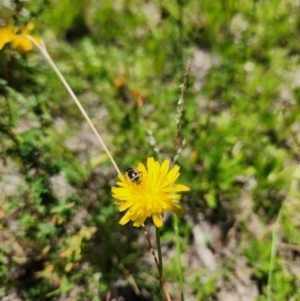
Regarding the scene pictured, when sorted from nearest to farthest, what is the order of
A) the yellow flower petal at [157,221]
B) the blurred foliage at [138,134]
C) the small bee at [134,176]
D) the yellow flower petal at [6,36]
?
the yellow flower petal at [157,221], the small bee at [134,176], the yellow flower petal at [6,36], the blurred foliage at [138,134]

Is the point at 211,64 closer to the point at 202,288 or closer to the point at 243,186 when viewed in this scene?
the point at 243,186

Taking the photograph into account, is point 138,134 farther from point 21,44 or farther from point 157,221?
point 157,221

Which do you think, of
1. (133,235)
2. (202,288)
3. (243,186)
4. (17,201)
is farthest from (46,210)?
(243,186)

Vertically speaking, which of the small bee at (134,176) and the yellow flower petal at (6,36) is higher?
the yellow flower petal at (6,36)

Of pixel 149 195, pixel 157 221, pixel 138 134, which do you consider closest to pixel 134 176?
pixel 149 195

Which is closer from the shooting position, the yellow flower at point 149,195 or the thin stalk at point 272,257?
the yellow flower at point 149,195

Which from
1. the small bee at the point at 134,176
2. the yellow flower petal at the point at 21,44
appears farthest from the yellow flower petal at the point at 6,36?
the small bee at the point at 134,176

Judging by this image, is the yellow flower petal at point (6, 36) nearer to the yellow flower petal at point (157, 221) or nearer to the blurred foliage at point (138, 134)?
the blurred foliage at point (138, 134)
